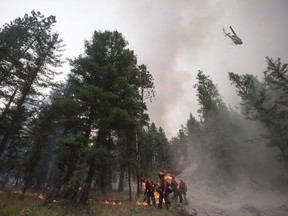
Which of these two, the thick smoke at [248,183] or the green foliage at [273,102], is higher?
the green foliage at [273,102]

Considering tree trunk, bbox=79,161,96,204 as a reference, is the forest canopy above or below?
above

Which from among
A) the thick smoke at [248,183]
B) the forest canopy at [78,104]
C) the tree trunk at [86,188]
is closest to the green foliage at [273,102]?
the thick smoke at [248,183]

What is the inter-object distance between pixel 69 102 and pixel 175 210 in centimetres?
1087

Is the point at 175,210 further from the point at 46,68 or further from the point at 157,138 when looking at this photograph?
the point at 157,138

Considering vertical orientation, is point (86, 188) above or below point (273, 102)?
below

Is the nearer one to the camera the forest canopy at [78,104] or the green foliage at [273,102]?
the forest canopy at [78,104]

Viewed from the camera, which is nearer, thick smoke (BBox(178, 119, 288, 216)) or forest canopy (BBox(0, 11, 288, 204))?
forest canopy (BBox(0, 11, 288, 204))

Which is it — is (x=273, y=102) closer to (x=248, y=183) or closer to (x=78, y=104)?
(x=248, y=183)

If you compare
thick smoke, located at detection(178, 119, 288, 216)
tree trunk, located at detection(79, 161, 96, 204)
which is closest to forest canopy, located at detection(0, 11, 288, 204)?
tree trunk, located at detection(79, 161, 96, 204)

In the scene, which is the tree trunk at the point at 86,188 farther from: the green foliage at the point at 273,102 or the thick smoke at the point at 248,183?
the green foliage at the point at 273,102

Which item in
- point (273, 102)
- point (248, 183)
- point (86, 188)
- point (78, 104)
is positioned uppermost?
point (273, 102)

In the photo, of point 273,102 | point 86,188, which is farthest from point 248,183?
point 86,188

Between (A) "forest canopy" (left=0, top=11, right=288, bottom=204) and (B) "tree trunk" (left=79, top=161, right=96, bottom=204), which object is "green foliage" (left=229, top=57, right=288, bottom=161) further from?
(B) "tree trunk" (left=79, top=161, right=96, bottom=204)

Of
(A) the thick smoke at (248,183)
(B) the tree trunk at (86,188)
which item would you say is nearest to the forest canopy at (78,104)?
(B) the tree trunk at (86,188)
